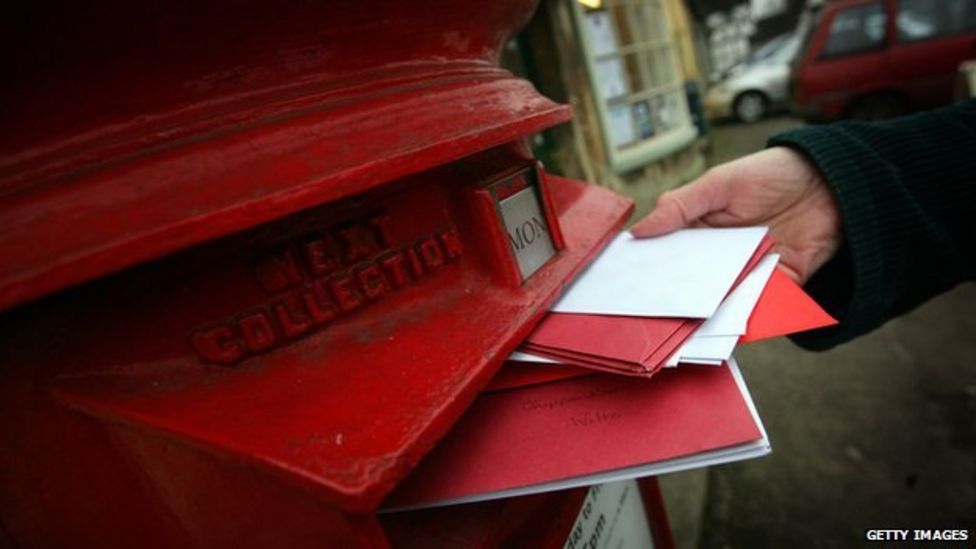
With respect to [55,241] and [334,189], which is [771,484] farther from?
[55,241]

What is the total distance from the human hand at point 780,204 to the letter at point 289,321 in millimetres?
940

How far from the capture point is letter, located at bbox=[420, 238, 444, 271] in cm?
67

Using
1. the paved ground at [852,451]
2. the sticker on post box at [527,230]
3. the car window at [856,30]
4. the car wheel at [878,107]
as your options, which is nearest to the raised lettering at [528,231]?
the sticker on post box at [527,230]

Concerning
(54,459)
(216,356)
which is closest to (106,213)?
(216,356)

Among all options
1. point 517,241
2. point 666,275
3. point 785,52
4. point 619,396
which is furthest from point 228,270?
point 785,52

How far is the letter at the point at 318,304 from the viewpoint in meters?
0.57

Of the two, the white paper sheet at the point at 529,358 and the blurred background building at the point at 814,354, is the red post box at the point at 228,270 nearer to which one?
the white paper sheet at the point at 529,358

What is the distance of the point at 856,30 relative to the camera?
5.61m

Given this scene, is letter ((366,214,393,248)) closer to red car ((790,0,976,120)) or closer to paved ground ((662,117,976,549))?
paved ground ((662,117,976,549))

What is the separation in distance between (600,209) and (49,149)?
851 mm

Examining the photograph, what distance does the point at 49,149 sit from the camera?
441mm

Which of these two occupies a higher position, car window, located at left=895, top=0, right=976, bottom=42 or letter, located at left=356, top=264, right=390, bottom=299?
letter, located at left=356, top=264, right=390, bottom=299

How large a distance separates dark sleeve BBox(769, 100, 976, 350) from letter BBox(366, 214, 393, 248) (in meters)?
1.02

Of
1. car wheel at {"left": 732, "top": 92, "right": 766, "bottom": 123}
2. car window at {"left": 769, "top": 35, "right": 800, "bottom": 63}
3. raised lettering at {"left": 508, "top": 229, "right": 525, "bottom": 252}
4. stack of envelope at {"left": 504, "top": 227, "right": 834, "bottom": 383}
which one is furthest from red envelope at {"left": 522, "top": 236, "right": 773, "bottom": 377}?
car window at {"left": 769, "top": 35, "right": 800, "bottom": 63}
